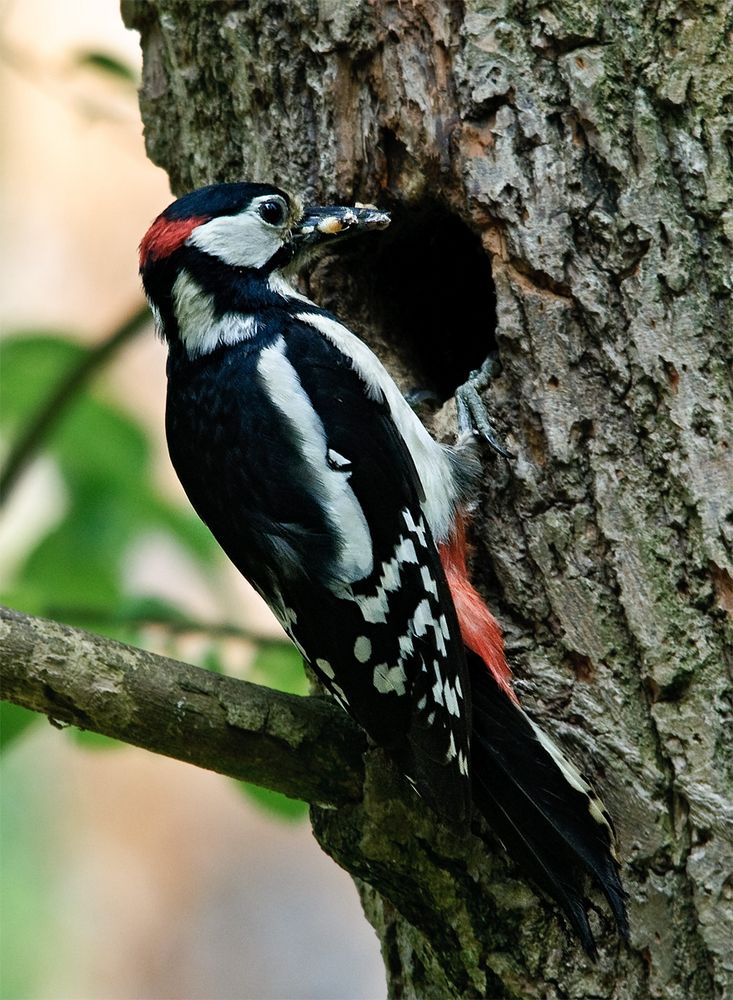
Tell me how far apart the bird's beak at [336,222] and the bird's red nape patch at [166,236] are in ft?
0.67

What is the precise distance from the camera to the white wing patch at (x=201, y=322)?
2.50 meters

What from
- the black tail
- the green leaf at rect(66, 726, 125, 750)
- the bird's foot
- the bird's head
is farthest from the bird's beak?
the green leaf at rect(66, 726, 125, 750)

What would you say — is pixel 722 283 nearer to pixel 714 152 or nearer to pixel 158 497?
pixel 714 152

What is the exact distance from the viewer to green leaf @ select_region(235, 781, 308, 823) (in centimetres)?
265

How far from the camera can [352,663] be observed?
6.84ft

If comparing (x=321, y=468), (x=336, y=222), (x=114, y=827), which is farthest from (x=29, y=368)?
(x=114, y=827)

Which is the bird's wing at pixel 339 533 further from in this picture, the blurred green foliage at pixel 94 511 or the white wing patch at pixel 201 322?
the blurred green foliage at pixel 94 511

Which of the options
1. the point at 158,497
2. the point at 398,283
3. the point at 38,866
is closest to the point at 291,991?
the point at 38,866

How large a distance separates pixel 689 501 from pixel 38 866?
491cm

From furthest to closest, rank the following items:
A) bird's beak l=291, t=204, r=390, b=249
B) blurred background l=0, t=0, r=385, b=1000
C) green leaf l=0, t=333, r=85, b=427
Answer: blurred background l=0, t=0, r=385, b=1000
green leaf l=0, t=333, r=85, b=427
bird's beak l=291, t=204, r=390, b=249

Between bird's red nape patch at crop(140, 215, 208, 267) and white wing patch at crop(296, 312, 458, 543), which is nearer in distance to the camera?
white wing patch at crop(296, 312, 458, 543)

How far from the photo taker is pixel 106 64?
3137mm

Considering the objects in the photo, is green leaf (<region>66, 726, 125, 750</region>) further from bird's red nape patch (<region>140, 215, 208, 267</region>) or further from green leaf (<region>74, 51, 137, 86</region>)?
green leaf (<region>74, 51, 137, 86</region>)

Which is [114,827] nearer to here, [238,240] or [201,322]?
[201,322]
